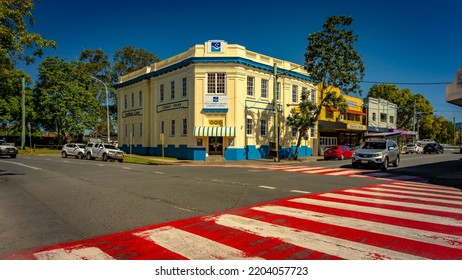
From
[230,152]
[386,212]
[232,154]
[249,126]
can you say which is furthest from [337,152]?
[386,212]

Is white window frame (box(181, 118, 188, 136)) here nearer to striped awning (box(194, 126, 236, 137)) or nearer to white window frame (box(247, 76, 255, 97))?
striped awning (box(194, 126, 236, 137))

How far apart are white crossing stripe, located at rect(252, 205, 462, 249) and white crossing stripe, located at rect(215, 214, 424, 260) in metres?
0.90

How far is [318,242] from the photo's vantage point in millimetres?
4895

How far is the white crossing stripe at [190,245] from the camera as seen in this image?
4.36m

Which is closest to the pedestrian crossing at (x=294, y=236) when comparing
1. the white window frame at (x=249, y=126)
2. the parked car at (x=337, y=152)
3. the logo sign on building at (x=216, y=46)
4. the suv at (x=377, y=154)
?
the suv at (x=377, y=154)

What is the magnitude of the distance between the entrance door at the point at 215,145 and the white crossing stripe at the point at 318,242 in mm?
22846

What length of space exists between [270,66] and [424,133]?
62.1 metres

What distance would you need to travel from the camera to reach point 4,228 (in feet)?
19.3

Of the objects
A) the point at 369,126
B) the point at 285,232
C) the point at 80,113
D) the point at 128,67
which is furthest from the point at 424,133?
the point at 285,232

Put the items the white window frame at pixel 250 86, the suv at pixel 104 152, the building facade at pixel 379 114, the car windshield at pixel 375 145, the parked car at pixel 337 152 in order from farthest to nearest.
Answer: the building facade at pixel 379 114 → the parked car at pixel 337 152 → the white window frame at pixel 250 86 → the suv at pixel 104 152 → the car windshield at pixel 375 145

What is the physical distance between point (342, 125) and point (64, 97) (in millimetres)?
37236

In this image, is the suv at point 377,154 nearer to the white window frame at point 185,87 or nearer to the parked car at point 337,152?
the parked car at point 337,152

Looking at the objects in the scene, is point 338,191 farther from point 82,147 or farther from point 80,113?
point 80,113

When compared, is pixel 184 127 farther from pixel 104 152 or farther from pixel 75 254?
pixel 75 254
